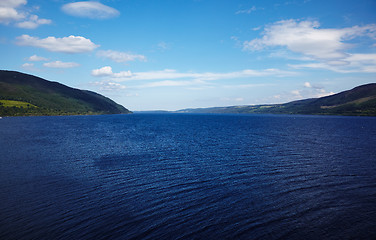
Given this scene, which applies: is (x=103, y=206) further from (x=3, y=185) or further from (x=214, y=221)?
(x=3, y=185)

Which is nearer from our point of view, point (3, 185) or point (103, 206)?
point (103, 206)

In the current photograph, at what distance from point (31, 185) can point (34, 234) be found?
16.3m

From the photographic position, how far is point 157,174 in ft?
130

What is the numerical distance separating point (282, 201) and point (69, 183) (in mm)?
32300

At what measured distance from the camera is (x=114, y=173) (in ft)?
133

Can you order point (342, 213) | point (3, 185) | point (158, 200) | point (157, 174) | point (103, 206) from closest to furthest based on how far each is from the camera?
point (342, 213) < point (103, 206) < point (158, 200) < point (3, 185) < point (157, 174)

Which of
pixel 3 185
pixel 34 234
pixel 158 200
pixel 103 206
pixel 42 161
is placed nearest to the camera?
pixel 34 234

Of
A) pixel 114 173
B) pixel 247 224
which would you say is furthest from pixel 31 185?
pixel 247 224

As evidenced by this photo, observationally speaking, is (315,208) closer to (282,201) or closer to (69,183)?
(282,201)

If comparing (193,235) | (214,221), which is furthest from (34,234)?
(214,221)

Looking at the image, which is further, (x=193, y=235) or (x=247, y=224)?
(x=247, y=224)

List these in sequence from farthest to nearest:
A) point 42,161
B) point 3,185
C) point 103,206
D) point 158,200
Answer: point 42,161 < point 3,185 < point 158,200 < point 103,206

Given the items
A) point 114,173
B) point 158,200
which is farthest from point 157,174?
point 158,200

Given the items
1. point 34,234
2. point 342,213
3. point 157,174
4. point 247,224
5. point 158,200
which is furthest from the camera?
point 157,174
